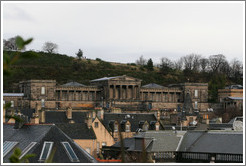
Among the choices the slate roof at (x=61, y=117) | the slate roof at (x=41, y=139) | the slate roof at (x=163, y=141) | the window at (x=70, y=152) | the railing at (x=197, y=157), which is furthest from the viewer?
the slate roof at (x=61, y=117)

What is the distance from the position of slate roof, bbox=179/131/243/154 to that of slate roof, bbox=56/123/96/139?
1438 centimetres

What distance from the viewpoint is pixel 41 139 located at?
35.6 m

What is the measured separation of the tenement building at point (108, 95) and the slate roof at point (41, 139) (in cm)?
8697

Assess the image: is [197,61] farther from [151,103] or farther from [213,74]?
[151,103]

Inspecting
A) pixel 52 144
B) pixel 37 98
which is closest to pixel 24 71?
pixel 37 98

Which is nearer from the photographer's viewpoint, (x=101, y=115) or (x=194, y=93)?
(x=101, y=115)

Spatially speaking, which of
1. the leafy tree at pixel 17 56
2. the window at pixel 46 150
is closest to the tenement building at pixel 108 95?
the window at pixel 46 150

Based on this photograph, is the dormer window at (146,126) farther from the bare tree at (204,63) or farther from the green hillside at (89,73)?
the bare tree at (204,63)

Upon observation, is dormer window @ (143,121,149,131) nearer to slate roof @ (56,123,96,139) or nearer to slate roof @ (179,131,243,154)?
slate roof @ (56,123,96,139)

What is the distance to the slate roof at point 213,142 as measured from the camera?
41.7 meters

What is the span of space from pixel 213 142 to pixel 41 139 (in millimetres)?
13866

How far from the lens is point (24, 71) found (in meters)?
171

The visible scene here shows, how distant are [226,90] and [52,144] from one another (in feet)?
402

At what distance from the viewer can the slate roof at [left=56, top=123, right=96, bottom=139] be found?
57.9 m
